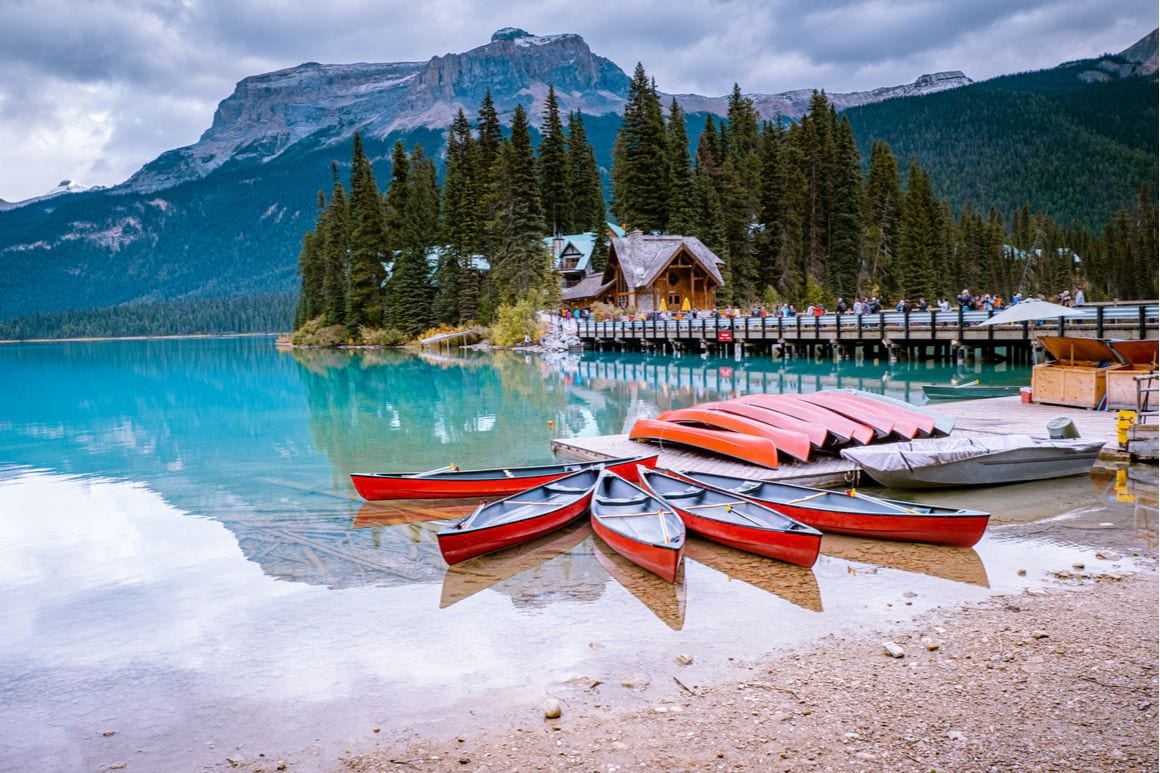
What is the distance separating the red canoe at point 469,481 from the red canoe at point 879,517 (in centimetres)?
274

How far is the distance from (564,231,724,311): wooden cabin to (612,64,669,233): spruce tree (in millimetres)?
5766

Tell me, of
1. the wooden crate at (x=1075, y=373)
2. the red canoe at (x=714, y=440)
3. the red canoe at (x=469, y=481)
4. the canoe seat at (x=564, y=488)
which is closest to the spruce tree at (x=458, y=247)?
the wooden crate at (x=1075, y=373)

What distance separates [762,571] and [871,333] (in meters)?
34.3

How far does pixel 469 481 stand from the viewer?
15.0m

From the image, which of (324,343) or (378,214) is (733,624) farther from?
(324,343)

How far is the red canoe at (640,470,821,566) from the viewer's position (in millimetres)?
10560

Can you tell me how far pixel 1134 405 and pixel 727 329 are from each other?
Result: 33.0 meters

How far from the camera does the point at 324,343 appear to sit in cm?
8900

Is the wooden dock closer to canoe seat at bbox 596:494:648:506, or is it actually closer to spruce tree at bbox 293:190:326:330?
canoe seat at bbox 596:494:648:506

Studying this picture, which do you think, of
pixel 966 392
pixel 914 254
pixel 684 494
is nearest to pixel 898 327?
pixel 966 392

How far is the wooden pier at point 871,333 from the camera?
30188mm

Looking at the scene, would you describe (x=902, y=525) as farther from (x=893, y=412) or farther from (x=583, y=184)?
(x=583, y=184)

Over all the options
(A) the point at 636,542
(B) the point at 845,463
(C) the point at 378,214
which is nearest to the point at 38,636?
(A) the point at 636,542

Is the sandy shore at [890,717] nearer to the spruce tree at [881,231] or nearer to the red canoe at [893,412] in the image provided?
the red canoe at [893,412]
